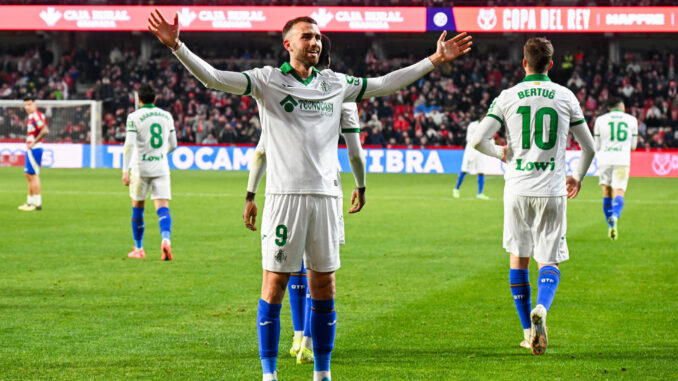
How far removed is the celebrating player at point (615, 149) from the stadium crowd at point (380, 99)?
1971 centimetres

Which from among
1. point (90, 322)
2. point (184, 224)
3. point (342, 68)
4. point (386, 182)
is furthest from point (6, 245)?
point (342, 68)

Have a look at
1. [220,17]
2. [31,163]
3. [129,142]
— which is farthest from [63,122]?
[129,142]

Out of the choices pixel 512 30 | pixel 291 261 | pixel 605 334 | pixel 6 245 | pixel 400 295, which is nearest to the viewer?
pixel 291 261

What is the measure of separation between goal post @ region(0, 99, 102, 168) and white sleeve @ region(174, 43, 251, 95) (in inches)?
1216

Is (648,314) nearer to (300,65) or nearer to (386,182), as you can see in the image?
(300,65)

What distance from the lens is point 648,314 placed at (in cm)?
832

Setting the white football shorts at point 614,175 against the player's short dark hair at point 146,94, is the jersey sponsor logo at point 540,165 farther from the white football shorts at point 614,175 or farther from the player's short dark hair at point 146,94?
the white football shorts at point 614,175

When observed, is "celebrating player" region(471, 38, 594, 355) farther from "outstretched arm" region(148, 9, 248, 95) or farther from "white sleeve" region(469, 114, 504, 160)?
"outstretched arm" region(148, 9, 248, 95)

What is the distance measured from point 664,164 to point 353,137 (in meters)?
27.0

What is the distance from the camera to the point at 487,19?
37.8 metres

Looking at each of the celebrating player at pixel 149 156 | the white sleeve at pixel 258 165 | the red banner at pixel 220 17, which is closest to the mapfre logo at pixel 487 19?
the red banner at pixel 220 17

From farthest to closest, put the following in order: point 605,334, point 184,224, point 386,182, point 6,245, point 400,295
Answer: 1. point 386,182
2. point 184,224
3. point 6,245
4. point 400,295
5. point 605,334

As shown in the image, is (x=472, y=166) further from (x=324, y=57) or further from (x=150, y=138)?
(x=324, y=57)

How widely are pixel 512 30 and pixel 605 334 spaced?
31.3m
